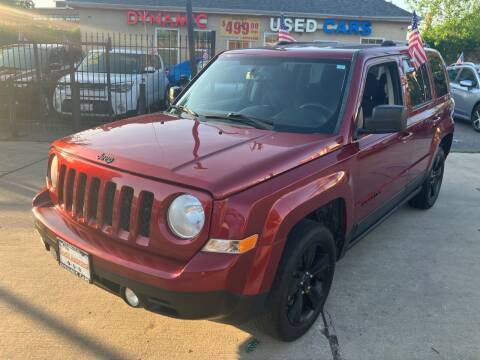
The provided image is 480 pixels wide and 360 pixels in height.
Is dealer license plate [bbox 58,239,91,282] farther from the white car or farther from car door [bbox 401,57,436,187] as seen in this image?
the white car

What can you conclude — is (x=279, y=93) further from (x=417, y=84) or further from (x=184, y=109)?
(x=417, y=84)

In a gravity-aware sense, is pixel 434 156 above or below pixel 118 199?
below

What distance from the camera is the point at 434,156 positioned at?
5473 millimetres

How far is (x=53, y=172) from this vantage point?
3268 millimetres

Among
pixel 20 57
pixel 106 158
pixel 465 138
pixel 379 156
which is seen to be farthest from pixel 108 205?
pixel 465 138

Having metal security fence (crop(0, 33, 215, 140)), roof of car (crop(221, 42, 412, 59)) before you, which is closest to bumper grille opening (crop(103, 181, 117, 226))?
roof of car (crop(221, 42, 412, 59))

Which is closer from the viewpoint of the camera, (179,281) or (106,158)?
(179,281)

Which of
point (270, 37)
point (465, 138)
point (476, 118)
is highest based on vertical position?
point (270, 37)

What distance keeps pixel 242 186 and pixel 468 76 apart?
41.6ft

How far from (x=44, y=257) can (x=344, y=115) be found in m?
2.84

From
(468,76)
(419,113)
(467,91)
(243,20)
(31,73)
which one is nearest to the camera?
(419,113)

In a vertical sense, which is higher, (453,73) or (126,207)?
(453,73)

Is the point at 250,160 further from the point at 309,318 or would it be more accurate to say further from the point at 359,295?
the point at 359,295

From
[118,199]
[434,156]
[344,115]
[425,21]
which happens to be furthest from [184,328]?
[425,21]
